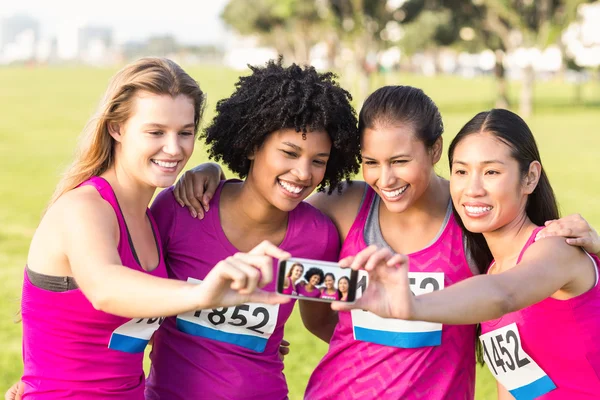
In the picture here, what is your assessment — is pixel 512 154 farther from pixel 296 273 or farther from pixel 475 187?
pixel 296 273

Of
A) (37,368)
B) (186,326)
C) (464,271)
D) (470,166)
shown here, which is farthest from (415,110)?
(37,368)

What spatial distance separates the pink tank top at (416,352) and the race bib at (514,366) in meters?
0.18

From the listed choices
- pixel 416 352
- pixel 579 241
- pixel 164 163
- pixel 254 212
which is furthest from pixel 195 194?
pixel 579 241

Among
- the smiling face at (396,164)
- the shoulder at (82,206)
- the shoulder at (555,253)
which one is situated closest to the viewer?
the shoulder at (82,206)

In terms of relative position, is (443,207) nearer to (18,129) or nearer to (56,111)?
(18,129)

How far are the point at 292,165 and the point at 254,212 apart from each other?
0.98ft

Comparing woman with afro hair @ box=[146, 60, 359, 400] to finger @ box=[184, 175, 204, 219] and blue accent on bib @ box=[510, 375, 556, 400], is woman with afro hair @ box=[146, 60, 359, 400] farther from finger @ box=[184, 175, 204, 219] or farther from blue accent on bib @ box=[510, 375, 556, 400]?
blue accent on bib @ box=[510, 375, 556, 400]

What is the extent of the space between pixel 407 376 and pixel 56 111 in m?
27.4

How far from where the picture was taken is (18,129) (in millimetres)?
22984

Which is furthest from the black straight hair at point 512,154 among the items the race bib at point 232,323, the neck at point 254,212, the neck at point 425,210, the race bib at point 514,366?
the race bib at point 232,323

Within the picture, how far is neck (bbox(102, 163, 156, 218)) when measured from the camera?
2900 mm

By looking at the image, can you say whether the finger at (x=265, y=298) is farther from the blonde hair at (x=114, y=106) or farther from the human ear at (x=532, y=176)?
the human ear at (x=532, y=176)

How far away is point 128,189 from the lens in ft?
9.61

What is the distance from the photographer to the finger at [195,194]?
3.29 meters
